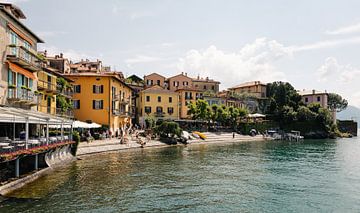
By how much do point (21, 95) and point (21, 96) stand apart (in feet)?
0.39

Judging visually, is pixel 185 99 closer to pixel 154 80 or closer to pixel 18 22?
pixel 154 80

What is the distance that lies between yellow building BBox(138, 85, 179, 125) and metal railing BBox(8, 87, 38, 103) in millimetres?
45755

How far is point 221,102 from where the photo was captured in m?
98.1

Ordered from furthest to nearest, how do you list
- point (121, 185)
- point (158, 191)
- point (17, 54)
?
1. point (17, 54)
2. point (121, 185)
3. point (158, 191)

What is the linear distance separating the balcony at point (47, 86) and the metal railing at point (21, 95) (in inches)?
207

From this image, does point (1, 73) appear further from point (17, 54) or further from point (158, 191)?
point (158, 191)

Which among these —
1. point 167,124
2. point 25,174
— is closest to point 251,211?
point 25,174

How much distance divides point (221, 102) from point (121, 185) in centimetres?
7426

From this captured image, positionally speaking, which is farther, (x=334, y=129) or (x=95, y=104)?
(x=334, y=129)

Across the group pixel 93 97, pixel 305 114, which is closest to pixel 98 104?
A: pixel 93 97

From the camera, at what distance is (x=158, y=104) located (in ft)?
277

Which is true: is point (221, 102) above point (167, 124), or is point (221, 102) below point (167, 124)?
above

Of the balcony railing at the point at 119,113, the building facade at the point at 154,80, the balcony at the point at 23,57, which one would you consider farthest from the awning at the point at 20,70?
the building facade at the point at 154,80

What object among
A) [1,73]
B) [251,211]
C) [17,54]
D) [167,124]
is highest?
[17,54]
